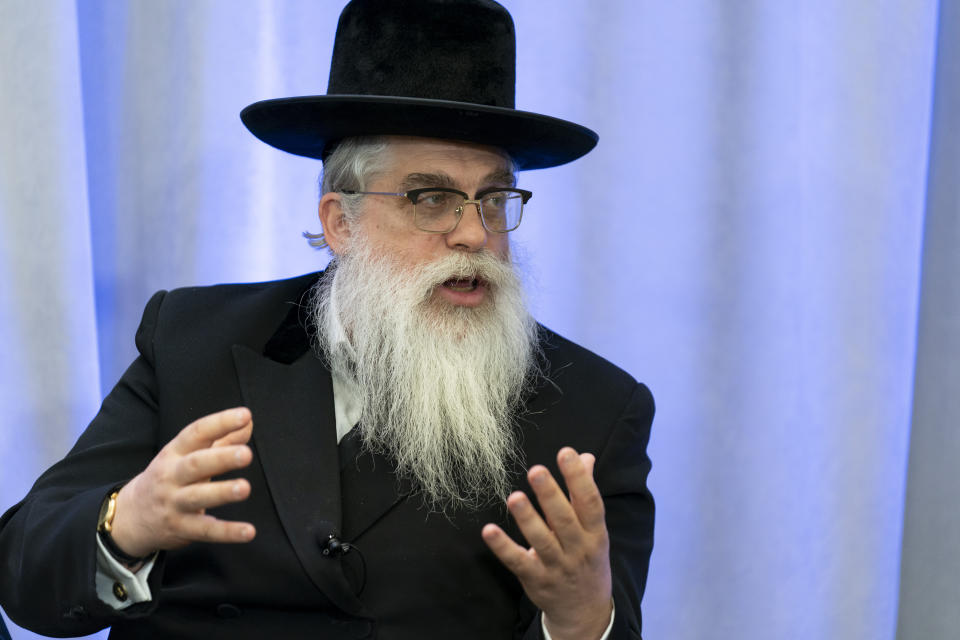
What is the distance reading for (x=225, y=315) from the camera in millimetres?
2113

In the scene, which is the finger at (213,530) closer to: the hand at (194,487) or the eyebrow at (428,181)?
the hand at (194,487)

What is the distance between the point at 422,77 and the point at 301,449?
0.81m

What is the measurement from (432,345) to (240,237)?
103cm

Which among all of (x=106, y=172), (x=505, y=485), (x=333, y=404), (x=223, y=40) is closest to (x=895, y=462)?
(x=505, y=485)

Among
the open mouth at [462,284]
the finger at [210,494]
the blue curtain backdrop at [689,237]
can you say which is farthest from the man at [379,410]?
the blue curtain backdrop at [689,237]

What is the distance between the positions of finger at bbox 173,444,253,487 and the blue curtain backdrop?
1265 mm

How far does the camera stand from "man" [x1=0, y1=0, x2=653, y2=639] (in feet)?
5.77

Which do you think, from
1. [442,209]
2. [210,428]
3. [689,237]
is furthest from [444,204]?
[689,237]

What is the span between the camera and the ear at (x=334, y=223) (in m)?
2.21

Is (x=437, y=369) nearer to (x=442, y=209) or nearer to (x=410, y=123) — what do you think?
(x=442, y=209)

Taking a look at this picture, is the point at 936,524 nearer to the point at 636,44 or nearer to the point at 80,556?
the point at 636,44

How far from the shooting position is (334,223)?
2238 millimetres

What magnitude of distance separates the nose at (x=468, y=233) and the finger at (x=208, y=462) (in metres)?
0.80

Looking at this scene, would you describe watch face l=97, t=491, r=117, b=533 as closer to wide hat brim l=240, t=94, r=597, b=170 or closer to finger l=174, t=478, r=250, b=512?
finger l=174, t=478, r=250, b=512
